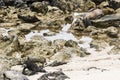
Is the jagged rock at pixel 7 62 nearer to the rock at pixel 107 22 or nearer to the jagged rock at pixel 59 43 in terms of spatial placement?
the jagged rock at pixel 59 43

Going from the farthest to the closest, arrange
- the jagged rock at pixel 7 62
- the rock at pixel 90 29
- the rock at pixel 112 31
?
the rock at pixel 90 29
the rock at pixel 112 31
the jagged rock at pixel 7 62

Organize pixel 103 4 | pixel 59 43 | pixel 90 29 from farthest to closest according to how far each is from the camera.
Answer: pixel 103 4, pixel 90 29, pixel 59 43

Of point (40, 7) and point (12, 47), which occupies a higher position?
point (40, 7)

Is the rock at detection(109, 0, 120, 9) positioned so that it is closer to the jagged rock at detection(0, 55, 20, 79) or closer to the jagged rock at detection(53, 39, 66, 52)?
the jagged rock at detection(53, 39, 66, 52)

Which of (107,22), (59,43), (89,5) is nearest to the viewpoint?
(59,43)

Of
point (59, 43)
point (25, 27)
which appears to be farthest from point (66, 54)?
point (25, 27)

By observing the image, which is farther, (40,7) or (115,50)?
(40,7)

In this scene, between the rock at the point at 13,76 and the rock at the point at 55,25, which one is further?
the rock at the point at 55,25

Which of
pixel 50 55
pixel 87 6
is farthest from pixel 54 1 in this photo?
pixel 50 55

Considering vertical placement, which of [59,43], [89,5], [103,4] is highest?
[103,4]

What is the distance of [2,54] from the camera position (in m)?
23.1

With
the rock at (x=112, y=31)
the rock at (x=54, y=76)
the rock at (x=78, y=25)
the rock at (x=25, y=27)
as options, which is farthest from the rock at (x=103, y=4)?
the rock at (x=54, y=76)

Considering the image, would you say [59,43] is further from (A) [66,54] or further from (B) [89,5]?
(B) [89,5]

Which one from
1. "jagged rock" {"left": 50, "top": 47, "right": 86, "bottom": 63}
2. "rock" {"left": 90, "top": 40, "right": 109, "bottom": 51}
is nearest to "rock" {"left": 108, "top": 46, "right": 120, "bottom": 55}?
"rock" {"left": 90, "top": 40, "right": 109, "bottom": 51}
